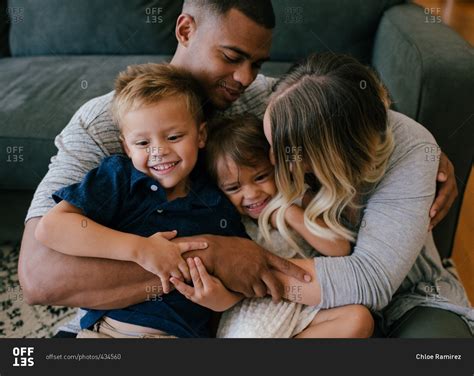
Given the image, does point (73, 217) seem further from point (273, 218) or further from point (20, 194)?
point (20, 194)

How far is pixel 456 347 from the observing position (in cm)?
86

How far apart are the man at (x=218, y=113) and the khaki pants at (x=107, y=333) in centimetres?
5

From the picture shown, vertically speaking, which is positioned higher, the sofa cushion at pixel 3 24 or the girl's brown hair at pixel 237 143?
the girl's brown hair at pixel 237 143

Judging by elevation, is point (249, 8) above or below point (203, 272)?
above

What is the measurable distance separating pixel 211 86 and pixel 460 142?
623 millimetres

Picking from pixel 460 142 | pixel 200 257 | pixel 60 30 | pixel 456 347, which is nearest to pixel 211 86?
pixel 200 257

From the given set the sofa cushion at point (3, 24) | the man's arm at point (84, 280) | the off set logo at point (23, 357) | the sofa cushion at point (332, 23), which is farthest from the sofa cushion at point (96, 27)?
the off set logo at point (23, 357)

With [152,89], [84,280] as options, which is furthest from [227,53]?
[84,280]

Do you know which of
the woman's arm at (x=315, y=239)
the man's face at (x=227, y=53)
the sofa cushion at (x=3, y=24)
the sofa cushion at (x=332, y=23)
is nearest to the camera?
the woman's arm at (x=315, y=239)

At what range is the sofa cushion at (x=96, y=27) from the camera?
179 centimetres

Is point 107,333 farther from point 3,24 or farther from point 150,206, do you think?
point 3,24

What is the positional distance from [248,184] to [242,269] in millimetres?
194

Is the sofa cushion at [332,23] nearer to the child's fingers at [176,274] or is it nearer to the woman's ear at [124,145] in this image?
the woman's ear at [124,145]

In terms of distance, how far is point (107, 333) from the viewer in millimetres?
924
